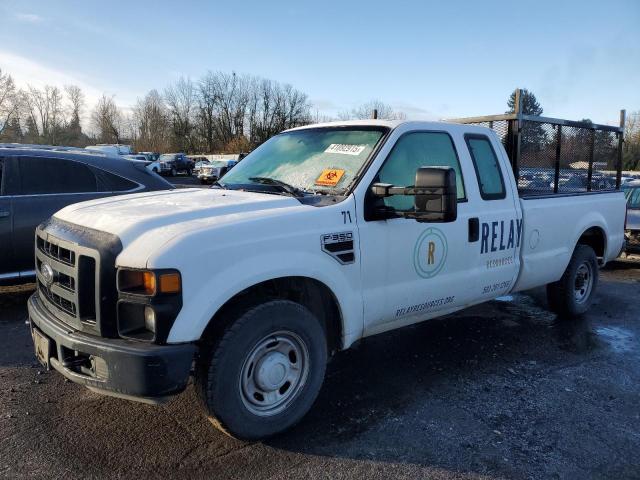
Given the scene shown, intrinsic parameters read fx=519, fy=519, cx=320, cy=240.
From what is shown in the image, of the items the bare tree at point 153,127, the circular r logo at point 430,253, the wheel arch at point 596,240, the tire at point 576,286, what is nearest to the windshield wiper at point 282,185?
the circular r logo at point 430,253

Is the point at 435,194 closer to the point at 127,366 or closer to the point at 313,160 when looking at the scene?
the point at 313,160

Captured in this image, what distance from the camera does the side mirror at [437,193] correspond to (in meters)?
3.06

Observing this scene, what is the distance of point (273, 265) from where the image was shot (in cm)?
292

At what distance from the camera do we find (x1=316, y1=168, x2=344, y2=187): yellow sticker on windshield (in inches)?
140

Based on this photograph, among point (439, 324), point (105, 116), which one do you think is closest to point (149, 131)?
point (105, 116)

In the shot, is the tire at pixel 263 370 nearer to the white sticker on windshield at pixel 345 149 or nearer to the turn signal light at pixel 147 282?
the turn signal light at pixel 147 282

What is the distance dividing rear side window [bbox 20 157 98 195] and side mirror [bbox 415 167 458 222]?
4341 millimetres

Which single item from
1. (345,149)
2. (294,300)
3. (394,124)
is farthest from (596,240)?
(294,300)

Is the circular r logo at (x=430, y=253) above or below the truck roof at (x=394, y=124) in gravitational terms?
below

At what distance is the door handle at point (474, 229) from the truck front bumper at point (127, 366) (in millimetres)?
2409

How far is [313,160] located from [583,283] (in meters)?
3.89

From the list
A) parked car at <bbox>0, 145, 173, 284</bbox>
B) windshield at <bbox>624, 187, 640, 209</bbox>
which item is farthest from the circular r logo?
windshield at <bbox>624, 187, 640, 209</bbox>

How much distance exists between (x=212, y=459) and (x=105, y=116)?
287 feet

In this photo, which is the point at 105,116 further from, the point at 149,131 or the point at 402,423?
the point at 402,423
